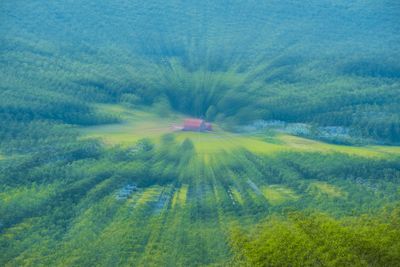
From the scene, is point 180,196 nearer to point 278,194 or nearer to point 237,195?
point 237,195

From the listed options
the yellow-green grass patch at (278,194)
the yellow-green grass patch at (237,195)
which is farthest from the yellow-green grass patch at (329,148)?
the yellow-green grass patch at (237,195)

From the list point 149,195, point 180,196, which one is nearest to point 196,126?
point 180,196

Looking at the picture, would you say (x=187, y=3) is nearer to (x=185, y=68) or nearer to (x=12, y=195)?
(x=185, y=68)

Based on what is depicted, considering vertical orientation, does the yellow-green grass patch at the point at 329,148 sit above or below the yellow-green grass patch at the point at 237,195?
above

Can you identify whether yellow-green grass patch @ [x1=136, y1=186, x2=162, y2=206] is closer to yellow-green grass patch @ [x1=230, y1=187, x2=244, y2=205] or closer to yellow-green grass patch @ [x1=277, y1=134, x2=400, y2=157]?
yellow-green grass patch @ [x1=230, y1=187, x2=244, y2=205]

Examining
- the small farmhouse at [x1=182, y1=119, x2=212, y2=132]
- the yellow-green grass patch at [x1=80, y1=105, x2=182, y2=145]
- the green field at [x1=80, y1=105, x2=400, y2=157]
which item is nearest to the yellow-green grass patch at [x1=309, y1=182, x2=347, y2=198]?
the green field at [x1=80, y1=105, x2=400, y2=157]

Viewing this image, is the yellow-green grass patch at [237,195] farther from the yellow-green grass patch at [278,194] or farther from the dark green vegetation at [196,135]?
the yellow-green grass patch at [278,194]

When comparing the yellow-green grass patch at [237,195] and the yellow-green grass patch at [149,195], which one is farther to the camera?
the yellow-green grass patch at [237,195]
